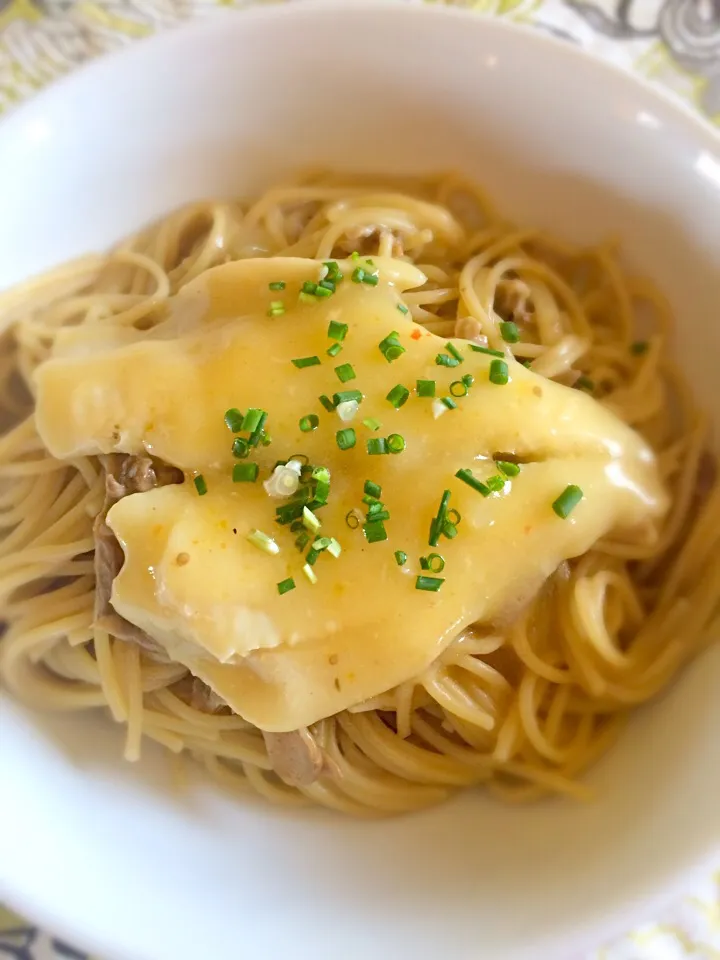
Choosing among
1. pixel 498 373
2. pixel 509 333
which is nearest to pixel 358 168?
pixel 509 333

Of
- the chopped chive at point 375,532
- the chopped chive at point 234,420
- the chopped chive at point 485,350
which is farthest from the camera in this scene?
the chopped chive at point 485,350

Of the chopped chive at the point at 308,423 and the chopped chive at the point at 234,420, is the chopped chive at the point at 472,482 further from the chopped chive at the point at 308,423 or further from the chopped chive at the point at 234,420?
the chopped chive at the point at 234,420

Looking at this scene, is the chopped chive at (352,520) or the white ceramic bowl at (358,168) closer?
the white ceramic bowl at (358,168)

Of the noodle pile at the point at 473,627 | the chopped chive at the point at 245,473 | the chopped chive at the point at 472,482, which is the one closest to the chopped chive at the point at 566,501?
the chopped chive at the point at 472,482

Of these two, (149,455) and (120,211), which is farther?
(120,211)

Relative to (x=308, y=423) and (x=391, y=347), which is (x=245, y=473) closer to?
(x=308, y=423)

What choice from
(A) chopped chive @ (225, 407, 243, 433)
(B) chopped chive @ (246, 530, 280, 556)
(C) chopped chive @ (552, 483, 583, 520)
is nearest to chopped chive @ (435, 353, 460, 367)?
(C) chopped chive @ (552, 483, 583, 520)

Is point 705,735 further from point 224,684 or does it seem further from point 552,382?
point 224,684

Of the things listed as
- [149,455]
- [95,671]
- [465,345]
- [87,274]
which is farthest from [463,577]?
[87,274]
